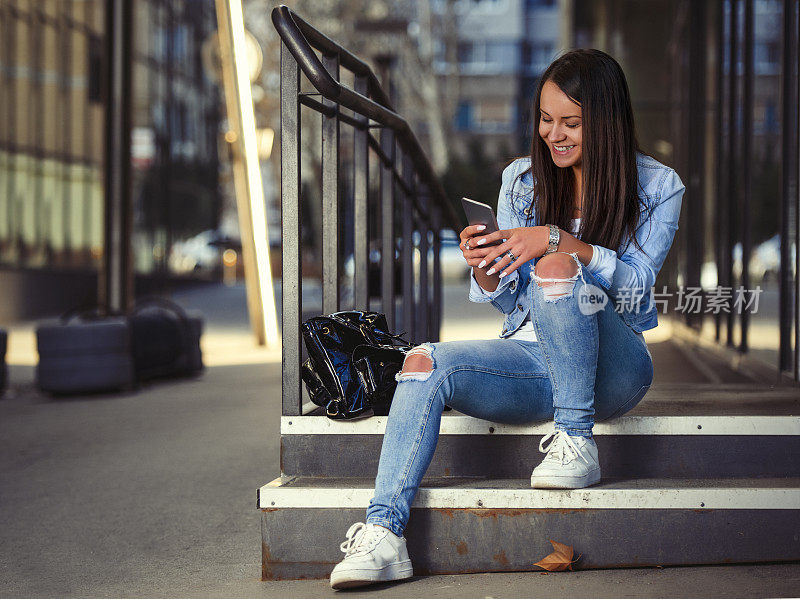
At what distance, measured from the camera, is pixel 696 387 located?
3.81 meters

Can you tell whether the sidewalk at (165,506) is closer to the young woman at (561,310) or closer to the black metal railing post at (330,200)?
the young woman at (561,310)

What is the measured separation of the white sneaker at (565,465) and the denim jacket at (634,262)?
38cm

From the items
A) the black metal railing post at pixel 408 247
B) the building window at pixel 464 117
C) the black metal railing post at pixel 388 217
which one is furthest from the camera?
the building window at pixel 464 117

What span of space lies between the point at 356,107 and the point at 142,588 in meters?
1.58

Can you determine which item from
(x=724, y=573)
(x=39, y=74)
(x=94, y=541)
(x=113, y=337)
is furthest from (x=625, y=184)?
(x=39, y=74)

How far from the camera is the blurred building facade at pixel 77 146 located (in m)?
15.8

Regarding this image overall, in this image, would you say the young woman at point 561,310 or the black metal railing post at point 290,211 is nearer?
the young woman at point 561,310

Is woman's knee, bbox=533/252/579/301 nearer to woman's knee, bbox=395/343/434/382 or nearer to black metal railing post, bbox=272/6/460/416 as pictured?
woman's knee, bbox=395/343/434/382

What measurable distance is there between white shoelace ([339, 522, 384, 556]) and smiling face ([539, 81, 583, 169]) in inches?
44.6

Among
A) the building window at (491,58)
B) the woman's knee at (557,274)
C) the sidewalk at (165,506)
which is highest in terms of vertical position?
the building window at (491,58)

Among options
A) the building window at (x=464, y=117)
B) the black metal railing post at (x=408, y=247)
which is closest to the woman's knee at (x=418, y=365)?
the black metal railing post at (x=408, y=247)

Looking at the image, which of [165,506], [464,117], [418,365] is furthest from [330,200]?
[464,117]

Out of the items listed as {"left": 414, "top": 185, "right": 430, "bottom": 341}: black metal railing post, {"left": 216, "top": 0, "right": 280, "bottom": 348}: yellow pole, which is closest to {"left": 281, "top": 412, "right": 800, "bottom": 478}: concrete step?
{"left": 414, "top": 185, "right": 430, "bottom": 341}: black metal railing post

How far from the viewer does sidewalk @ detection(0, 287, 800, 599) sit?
2.72 m
